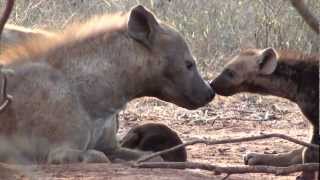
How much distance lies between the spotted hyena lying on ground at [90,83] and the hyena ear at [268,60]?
3.21 ft

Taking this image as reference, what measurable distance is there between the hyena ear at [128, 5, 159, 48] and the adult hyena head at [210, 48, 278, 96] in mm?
1213

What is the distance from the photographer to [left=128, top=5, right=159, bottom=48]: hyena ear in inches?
206

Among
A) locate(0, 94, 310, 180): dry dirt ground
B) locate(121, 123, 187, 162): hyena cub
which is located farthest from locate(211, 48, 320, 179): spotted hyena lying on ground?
locate(121, 123, 187, 162): hyena cub

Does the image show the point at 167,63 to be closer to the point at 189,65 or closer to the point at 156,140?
the point at 189,65

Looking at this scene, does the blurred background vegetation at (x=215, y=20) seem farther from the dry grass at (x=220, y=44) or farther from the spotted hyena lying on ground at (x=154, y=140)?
the spotted hyena lying on ground at (x=154, y=140)

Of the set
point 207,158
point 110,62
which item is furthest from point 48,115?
point 207,158

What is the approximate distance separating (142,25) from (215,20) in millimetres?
5760

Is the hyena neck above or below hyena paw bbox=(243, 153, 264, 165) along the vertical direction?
above

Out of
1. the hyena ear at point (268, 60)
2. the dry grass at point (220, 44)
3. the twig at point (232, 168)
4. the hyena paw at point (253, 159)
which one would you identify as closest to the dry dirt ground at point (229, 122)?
the dry grass at point (220, 44)

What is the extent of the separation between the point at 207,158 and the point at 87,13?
509 cm

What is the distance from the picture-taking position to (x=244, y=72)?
21.3 feet

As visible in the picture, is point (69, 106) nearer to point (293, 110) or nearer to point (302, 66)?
point (302, 66)

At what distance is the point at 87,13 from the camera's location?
11.0m

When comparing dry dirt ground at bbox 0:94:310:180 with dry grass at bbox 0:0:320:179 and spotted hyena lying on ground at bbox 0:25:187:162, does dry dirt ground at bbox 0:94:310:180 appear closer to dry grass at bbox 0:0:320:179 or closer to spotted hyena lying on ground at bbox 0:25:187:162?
dry grass at bbox 0:0:320:179
